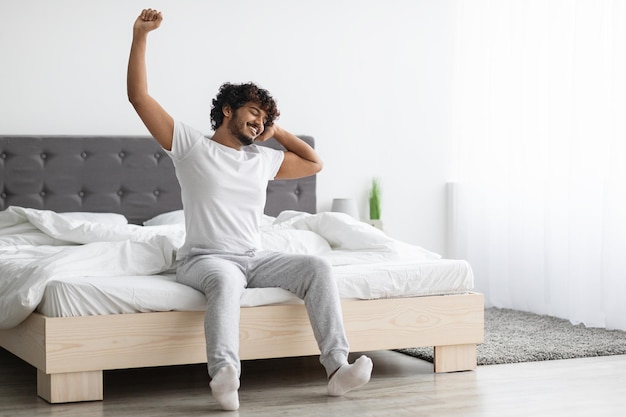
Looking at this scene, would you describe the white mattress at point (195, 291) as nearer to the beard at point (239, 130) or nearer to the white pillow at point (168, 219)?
the beard at point (239, 130)

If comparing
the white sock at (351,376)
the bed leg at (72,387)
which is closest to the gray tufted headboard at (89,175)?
the bed leg at (72,387)

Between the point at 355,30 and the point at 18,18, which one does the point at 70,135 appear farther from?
the point at 355,30

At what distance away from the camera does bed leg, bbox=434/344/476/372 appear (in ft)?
12.0

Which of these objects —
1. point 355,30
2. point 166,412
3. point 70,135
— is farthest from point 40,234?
point 355,30

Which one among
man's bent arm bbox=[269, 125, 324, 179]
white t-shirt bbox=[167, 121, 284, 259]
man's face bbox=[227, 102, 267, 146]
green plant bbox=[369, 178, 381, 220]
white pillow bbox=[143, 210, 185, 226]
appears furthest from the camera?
green plant bbox=[369, 178, 381, 220]

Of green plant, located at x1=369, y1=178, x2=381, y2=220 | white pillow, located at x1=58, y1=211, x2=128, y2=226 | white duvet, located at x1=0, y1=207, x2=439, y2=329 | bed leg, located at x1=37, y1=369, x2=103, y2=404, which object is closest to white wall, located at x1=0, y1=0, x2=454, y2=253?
green plant, located at x1=369, y1=178, x2=381, y2=220

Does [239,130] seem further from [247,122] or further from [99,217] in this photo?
[99,217]

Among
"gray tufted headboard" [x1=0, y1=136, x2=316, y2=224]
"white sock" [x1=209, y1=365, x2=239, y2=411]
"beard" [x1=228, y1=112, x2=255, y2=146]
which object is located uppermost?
"beard" [x1=228, y1=112, x2=255, y2=146]

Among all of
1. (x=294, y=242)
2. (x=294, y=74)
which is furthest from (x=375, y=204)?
(x=294, y=242)

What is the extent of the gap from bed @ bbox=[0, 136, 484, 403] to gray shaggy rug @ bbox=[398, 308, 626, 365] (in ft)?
1.22

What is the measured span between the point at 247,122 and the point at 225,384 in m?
1.00

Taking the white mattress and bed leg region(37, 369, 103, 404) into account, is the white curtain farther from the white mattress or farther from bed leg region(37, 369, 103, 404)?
bed leg region(37, 369, 103, 404)

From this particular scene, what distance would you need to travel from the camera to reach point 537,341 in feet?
14.4

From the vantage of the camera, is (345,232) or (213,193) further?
(345,232)
